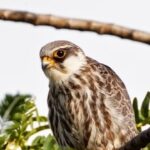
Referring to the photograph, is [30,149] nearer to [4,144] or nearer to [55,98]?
[4,144]

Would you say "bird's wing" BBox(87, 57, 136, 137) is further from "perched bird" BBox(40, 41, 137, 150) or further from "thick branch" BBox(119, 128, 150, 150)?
"thick branch" BBox(119, 128, 150, 150)

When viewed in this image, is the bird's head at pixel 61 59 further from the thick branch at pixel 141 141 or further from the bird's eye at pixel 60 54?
the thick branch at pixel 141 141

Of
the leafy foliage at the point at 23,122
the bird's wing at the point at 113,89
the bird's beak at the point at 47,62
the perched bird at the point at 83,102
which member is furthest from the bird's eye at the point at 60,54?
the leafy foliage at the point at 23,122

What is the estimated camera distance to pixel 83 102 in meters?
5.62

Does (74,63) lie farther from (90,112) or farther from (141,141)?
(141,141)

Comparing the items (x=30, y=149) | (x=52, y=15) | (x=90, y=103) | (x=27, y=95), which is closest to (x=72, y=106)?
(x=90, y=103)

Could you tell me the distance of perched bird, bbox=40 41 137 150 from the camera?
5.48m

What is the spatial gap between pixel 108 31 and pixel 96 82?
A: 4.07 metres

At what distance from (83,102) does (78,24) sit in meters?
3.79

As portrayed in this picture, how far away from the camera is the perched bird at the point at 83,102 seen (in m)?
5.48

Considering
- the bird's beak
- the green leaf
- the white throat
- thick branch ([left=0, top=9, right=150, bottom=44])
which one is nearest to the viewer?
thick branch ([left=0, top=9, right=150, bottom=44])

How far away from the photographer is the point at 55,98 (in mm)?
5883

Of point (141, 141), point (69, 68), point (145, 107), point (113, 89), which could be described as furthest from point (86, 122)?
point (141, 141)

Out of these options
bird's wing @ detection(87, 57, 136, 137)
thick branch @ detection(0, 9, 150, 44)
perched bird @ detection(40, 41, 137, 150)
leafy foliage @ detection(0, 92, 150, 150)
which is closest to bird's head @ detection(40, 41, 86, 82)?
perched bird @ detection(40, 41, 137, 150)
